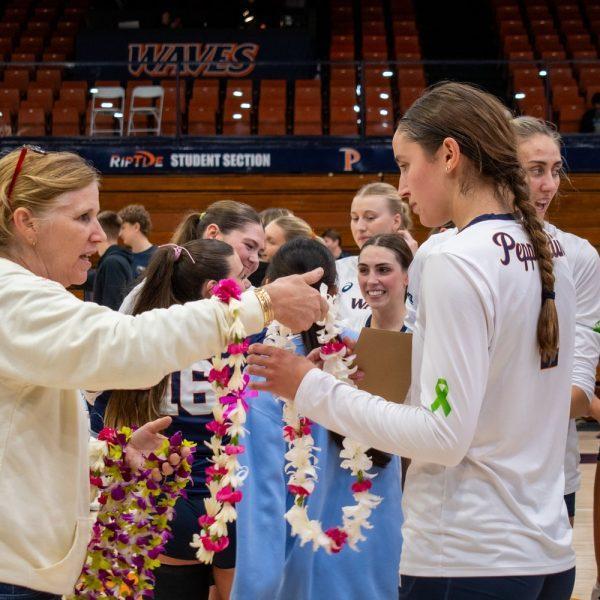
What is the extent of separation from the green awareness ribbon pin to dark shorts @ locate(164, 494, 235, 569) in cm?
126

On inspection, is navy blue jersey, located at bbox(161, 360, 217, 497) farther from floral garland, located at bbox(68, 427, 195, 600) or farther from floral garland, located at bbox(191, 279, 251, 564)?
floral garland, located at bbox(191, 279, 251, 564)

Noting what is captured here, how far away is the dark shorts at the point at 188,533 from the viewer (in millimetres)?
2736

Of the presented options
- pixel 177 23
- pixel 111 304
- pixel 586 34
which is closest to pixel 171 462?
pixel 111 304

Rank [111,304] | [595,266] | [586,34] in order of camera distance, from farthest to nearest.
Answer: [586,34] → [111,304] → [595,266]

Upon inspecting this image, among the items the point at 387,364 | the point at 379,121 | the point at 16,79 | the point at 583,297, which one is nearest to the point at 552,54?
the point at 379,121

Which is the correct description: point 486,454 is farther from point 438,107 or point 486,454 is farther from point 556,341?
point 438,107

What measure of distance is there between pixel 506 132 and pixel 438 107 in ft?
0.47

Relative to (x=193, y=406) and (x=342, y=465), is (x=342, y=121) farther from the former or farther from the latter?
(x=342, y=465)

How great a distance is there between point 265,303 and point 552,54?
41.5 feet

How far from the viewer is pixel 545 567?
1712mm

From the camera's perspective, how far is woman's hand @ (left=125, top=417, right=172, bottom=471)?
2.38 metres

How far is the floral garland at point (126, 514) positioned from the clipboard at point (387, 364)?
676 mm

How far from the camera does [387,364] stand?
6.59 ft

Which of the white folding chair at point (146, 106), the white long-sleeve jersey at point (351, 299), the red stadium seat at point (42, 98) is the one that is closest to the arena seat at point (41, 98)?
the red stadium seat at point (42, 98)
